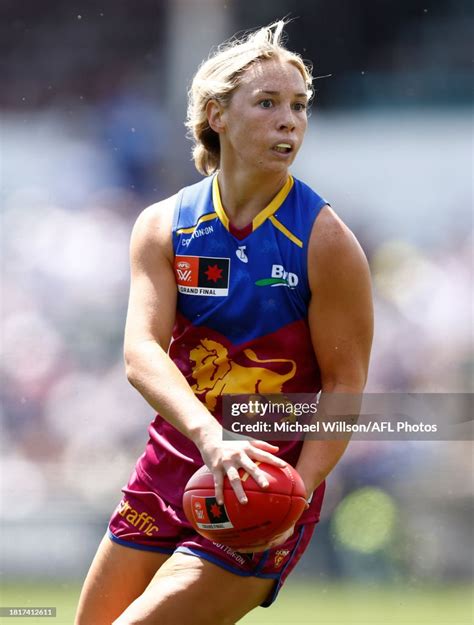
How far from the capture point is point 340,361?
9.50 ft

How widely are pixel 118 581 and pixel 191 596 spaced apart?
362 millimetres

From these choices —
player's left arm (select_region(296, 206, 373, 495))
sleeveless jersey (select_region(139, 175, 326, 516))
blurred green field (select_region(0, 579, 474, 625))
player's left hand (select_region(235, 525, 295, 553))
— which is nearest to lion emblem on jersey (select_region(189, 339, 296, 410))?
sleeveless jersey (select_region(139, 175, 326, 516))

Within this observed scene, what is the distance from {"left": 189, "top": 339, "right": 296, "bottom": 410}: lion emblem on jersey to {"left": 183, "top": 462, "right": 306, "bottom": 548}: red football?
0.32m

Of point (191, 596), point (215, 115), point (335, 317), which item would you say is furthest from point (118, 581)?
point (215, 115)

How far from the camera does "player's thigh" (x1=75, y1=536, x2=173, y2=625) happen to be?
2.98 metres

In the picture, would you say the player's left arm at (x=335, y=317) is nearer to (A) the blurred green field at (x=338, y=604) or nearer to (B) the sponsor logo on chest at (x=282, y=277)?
(B) the sponsor logo on chest at (x=282, y=277)

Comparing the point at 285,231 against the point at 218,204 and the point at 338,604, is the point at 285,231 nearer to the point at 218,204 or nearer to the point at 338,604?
the point at 218,204

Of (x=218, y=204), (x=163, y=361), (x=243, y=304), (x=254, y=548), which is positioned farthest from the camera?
(x=218, y=204)

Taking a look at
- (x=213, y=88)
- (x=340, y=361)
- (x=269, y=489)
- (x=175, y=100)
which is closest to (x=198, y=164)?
(x=213, y=88)

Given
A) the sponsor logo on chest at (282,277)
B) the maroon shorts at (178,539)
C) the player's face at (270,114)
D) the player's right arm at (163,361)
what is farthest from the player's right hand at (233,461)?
the player's face at (270,114)

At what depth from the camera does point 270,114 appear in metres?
2.88

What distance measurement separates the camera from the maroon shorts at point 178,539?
2.77m

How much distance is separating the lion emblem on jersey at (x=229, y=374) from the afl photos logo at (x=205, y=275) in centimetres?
15

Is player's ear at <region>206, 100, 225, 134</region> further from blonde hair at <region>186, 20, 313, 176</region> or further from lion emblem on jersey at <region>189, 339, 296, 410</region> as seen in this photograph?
lion emblem on jersey at <region>189, 339, 296, 410</region>
